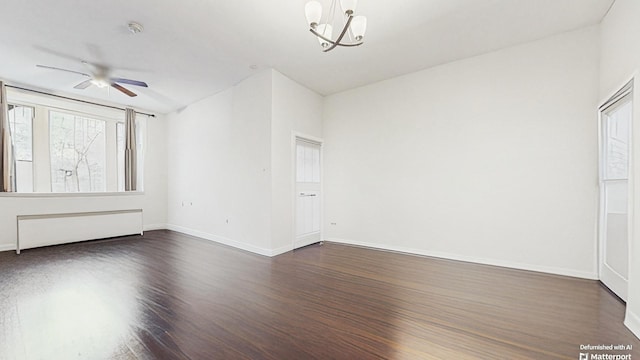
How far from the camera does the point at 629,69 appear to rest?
221cm

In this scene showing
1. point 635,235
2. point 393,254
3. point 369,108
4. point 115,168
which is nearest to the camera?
point 635,235

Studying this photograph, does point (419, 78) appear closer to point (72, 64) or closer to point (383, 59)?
point (383, 59)

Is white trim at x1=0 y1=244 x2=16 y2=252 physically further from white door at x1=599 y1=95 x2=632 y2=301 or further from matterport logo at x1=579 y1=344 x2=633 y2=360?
white door at x1=599 y1=95 x2=632 y2=301

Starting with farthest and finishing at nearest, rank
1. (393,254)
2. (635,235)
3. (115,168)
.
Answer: (115,168)
(393,254)
(635,235)

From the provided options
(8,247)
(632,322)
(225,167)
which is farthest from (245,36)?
(8,247)

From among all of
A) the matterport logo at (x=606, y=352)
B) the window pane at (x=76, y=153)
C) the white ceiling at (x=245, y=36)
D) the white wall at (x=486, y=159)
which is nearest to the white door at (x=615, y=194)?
the white wall at (x=486, y=159)

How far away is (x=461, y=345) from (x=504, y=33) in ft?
11.5

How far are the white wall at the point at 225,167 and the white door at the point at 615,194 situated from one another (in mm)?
4072

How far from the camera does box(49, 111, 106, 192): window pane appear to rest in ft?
16.3

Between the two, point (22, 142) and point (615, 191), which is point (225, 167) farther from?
point (615, 191)

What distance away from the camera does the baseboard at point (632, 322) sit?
183 centimetres

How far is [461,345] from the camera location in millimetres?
1735

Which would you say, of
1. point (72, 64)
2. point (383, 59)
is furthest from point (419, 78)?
point (72, 64)

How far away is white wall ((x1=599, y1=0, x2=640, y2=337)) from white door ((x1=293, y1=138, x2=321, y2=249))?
→ 12.5ft
